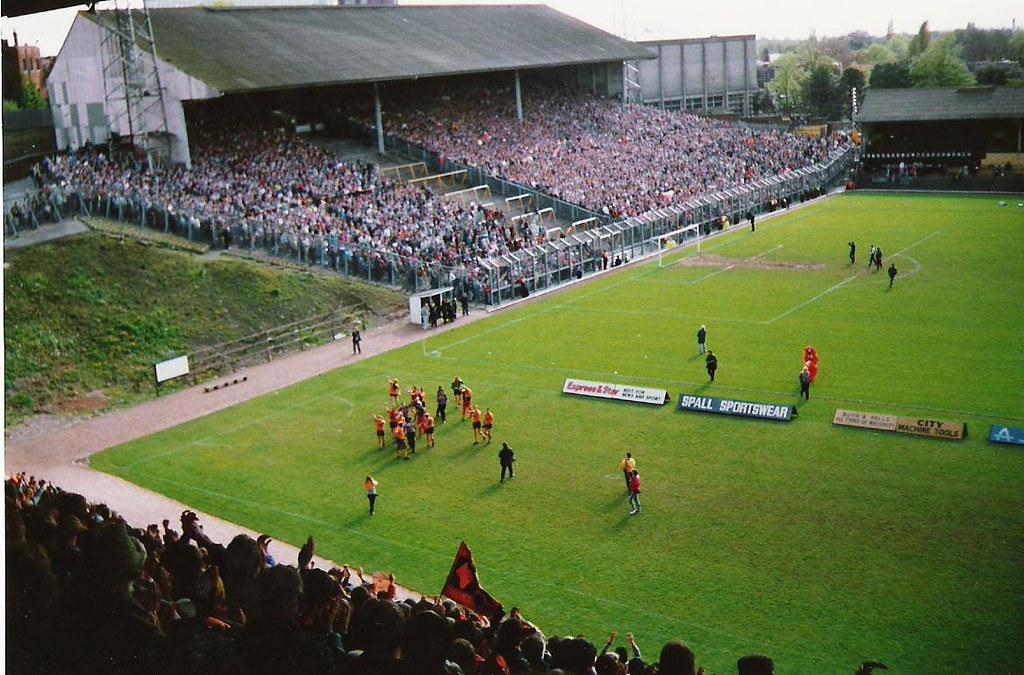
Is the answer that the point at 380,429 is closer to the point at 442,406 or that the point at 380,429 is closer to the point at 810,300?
the point at 442,406

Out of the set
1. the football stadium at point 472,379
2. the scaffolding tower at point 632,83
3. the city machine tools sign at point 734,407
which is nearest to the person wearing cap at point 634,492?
the football stadium at point 472,379

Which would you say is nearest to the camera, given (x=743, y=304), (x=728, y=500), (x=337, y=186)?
(x=728, y=500)

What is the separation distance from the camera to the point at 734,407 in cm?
2711

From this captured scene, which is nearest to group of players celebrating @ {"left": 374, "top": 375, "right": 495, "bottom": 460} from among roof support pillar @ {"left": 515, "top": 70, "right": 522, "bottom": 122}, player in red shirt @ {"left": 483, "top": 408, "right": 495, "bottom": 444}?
player in red shirt @ {"left": 483, "top": 408, "right": 495, "bottom": 444}

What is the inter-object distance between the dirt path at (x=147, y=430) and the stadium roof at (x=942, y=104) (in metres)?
46.6

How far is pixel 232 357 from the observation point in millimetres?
36250

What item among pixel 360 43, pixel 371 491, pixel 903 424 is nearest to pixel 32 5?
pixel 371 491

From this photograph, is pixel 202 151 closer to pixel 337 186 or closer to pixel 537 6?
pixel 337 186

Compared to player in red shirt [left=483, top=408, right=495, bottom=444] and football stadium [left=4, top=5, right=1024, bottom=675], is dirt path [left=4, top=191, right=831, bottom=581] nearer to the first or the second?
football stadium [left=4, top=5, right=1024, bottom=675]

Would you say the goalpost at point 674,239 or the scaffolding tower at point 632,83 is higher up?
the scaffolding tower at point 632,83

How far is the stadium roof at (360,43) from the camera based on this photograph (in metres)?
52.5

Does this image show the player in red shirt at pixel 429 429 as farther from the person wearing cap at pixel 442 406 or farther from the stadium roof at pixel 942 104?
the stadium roof at pixel 942 104

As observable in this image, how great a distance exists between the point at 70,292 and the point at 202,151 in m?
16.4

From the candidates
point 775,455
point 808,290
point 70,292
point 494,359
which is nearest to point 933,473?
point 775,455
